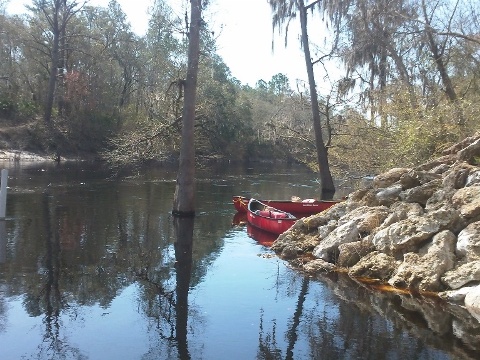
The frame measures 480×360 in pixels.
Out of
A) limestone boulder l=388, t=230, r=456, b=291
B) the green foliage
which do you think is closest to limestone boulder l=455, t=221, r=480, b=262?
limestone boulder l=388, t=230, r=456, b=291

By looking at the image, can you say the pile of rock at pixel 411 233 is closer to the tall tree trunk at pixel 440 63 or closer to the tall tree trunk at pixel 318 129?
the tall tree trunk at pixel 440 63

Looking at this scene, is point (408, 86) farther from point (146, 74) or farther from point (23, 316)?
point (146, 74)

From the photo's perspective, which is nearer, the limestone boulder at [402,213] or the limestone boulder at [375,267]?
the limestone boulder at [375,267]

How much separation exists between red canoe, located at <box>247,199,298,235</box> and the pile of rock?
51.4 inches

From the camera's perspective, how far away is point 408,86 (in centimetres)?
1906

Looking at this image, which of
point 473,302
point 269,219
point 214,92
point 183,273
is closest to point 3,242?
point 183,273

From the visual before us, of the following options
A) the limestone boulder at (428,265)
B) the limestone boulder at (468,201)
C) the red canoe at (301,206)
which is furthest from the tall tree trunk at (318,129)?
the limestone boulder at (428,265)

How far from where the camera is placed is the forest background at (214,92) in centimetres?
1661

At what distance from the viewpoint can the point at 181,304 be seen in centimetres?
777

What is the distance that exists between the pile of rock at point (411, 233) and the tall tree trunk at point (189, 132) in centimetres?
467

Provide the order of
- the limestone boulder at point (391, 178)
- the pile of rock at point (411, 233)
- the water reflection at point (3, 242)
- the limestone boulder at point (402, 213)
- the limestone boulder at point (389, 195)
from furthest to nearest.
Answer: the limestone boulder at point (391, 178) → the limestone boulder at point (389, 195) → the limestone boulder at point (402, 213) → the water reflection at point (3, 242) → the pile of rock at point (411, 233)

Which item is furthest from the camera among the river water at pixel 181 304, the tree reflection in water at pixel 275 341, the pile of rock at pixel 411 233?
the pile of rock at pixel 411 233

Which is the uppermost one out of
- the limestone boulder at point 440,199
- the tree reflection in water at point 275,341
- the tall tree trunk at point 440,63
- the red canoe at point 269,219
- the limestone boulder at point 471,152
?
the tall tree trunk at point 440,63

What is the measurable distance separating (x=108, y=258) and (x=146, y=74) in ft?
137
